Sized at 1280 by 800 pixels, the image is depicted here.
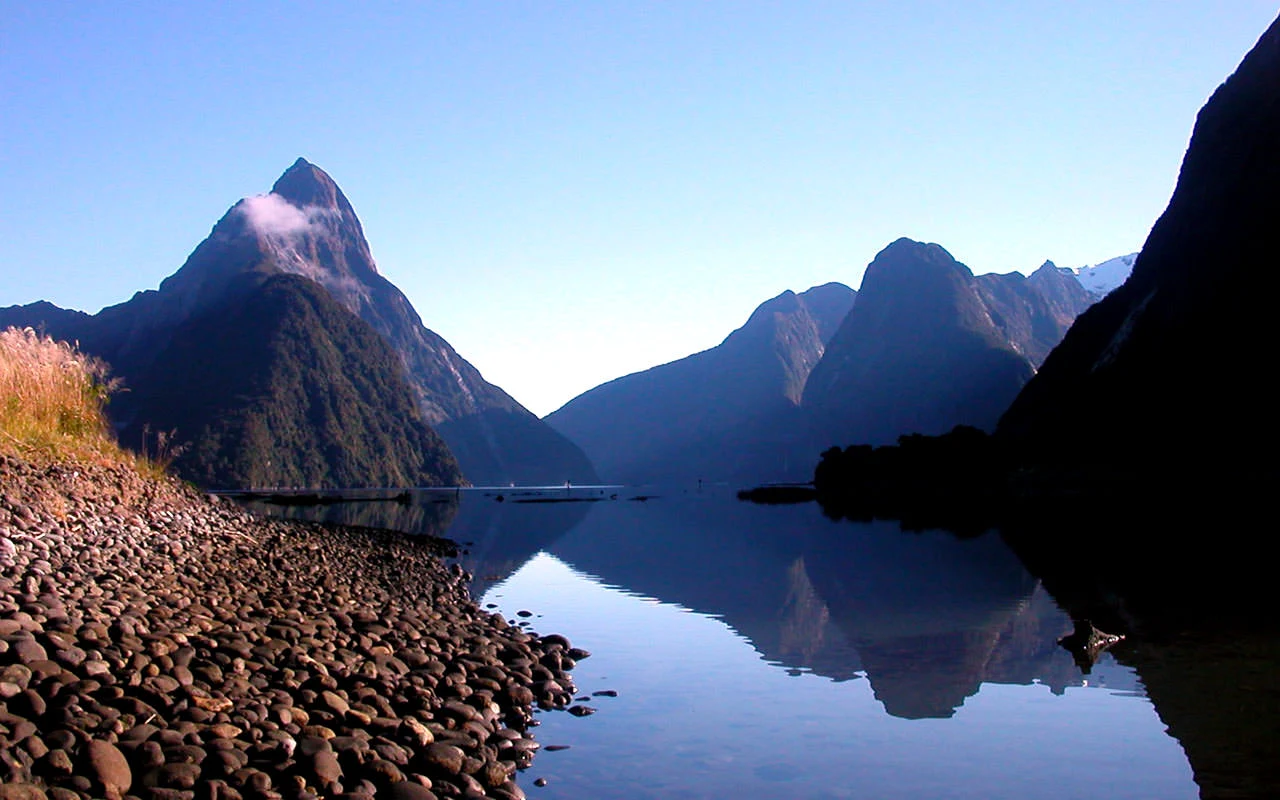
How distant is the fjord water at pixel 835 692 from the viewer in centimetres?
1451

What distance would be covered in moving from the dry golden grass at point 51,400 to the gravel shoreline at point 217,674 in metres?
1.20

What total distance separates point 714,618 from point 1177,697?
1508 cm

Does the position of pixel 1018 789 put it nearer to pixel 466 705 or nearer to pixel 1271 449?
pixel 466 705

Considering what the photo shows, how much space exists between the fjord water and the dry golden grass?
1371 centimetres

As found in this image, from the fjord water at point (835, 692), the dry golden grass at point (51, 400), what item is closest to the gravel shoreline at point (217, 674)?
the dry golden grass at point (51, 400)

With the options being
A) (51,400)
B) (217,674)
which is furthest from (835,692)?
(51,400)

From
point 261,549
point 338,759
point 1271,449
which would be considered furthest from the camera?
point 1271,449

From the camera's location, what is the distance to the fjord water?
14.5 metres

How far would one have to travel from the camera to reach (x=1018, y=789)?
46.1 feet

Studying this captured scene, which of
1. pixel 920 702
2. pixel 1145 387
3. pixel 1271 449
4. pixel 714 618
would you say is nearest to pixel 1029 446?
pixel 1145 387

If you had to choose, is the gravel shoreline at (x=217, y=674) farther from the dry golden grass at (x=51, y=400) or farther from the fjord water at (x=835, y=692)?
the fjord water at (x=835, y=692)

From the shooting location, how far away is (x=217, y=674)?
13.2m

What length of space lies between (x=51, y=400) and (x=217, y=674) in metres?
17.6

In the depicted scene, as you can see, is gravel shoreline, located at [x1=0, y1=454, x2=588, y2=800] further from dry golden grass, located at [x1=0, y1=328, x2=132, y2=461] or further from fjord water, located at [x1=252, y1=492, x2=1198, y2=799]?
fjord water, located at [x1=252, y1=492, x2=1198, y2=799]
